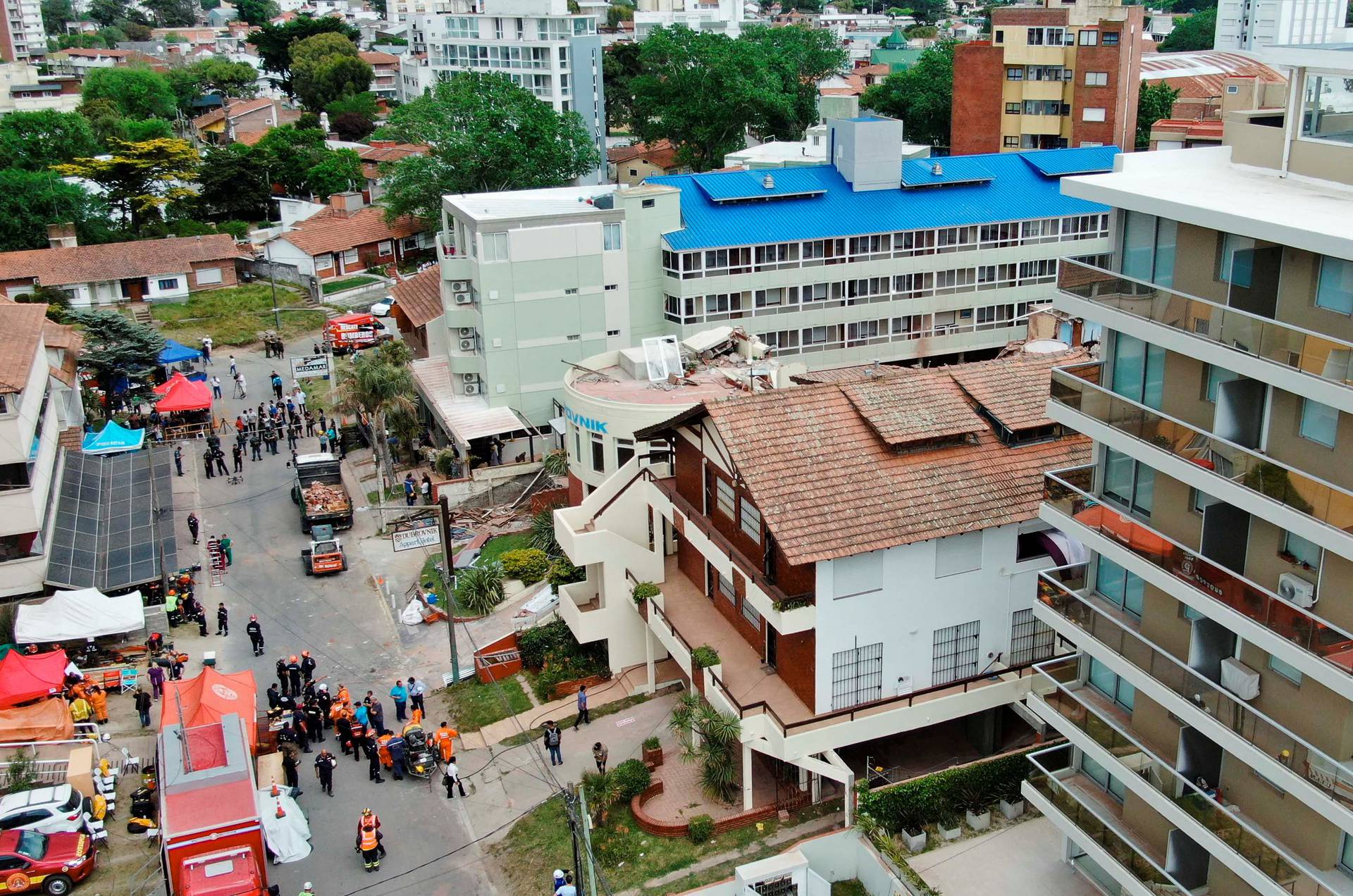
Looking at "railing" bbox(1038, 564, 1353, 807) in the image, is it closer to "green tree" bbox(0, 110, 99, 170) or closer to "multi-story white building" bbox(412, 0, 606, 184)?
"multi-story white building" bbox(412, 0, 606, 184)

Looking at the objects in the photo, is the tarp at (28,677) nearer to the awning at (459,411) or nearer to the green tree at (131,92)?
the awning at (459,411)

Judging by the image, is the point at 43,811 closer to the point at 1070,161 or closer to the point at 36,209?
the point at 1070,161

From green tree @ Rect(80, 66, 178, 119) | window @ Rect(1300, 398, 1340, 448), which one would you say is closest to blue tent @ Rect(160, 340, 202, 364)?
window @ Rect(1300, 398, 1340, 448)

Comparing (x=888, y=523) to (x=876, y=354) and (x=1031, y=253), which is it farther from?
(x=1031, y=253)

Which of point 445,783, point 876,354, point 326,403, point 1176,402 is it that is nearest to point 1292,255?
point 1176,402

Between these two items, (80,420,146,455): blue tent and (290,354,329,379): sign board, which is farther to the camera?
(290,354,329,379): sign board

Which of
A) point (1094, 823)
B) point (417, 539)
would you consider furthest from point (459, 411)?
point (1094, 823)
